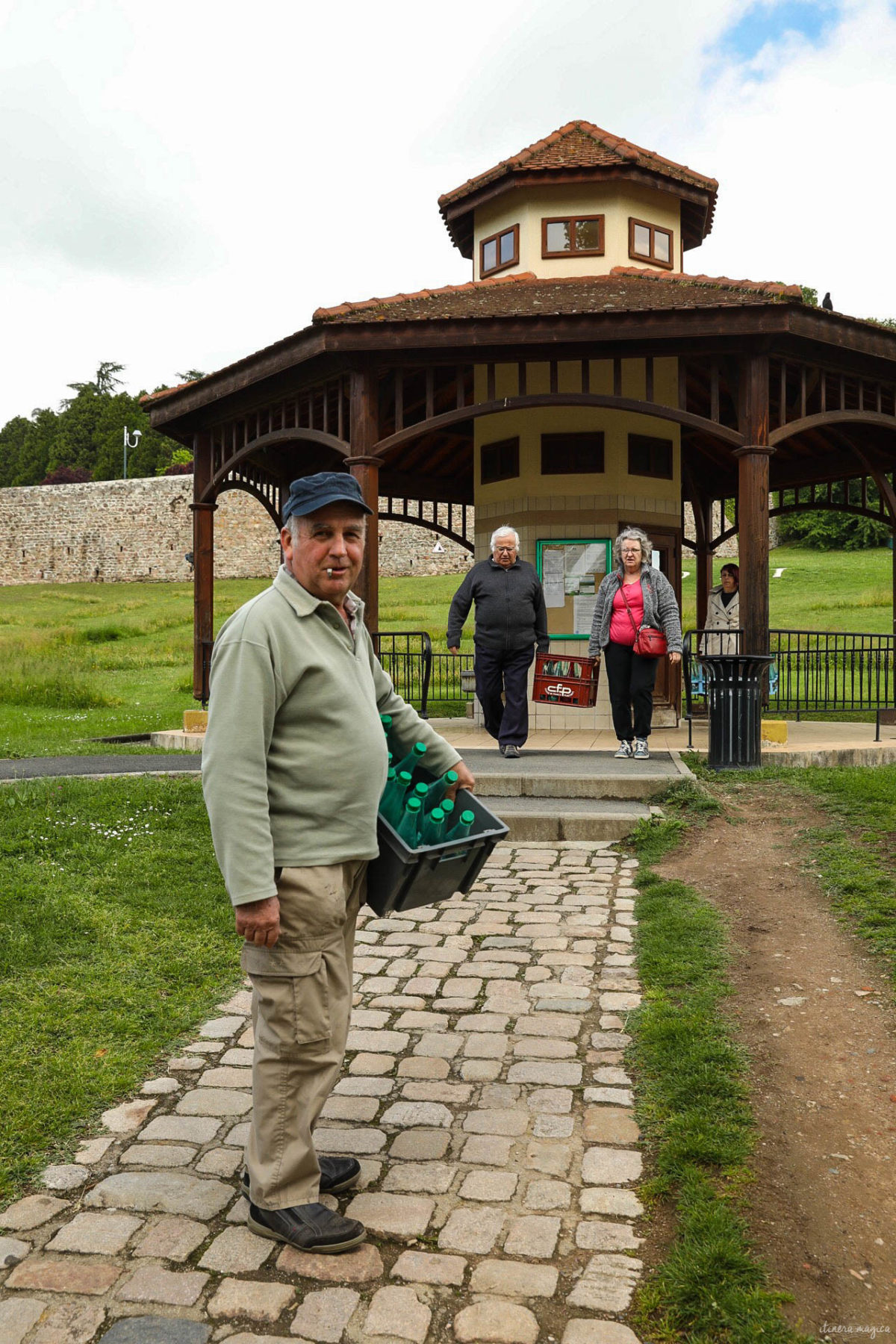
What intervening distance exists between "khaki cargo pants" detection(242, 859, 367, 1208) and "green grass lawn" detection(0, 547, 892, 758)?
960 cm

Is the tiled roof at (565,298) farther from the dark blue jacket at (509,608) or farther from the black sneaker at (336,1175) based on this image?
the black sneaker at (336,1175)

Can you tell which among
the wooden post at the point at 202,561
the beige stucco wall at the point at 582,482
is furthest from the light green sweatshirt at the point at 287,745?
the wooden post at the point at 202,561

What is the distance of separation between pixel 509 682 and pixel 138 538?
174 feet

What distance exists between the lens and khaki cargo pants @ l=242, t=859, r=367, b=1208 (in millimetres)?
2791

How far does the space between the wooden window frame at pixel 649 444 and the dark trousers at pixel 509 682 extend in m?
3.90

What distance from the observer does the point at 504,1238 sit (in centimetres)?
277

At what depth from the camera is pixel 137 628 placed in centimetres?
3362

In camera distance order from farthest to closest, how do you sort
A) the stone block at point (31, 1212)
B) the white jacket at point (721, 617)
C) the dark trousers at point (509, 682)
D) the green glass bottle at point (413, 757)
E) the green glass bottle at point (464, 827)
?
the white jacket at point (721, 617)
the dark trousers at point (509, 682)
the green glass bottle at point (413, 757)
the green glass bottle at point (464, 827)
the stone block at point (31, 1212)

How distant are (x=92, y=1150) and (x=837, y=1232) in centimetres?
211

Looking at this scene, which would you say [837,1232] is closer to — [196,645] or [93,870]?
[93,870]

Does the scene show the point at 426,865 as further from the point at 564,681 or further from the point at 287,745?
the point at 564,681

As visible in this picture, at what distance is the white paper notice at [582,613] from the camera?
12.5 m

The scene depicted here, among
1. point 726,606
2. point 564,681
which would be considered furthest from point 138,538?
point 726,606

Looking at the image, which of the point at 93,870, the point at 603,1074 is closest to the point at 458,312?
the point at 93,870
